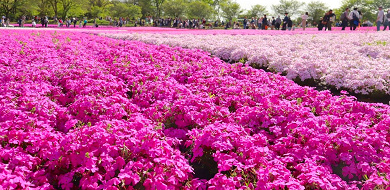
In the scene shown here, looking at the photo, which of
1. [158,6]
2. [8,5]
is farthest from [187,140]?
[158,6]

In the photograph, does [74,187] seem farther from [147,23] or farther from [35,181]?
[147,23]

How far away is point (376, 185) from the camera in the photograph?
3268 millimetres

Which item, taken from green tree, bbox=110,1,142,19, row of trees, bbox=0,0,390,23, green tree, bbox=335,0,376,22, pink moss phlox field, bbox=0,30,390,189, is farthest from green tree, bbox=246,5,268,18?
pink moss phlox field, bbox=0,30,390,189

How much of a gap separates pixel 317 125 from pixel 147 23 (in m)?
59.6

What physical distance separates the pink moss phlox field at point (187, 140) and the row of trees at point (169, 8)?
59.1 m

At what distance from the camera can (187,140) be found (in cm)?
445

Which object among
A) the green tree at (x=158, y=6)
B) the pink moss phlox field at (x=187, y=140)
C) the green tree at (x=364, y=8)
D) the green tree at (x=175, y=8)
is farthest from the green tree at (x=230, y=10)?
the pink moss phlox field at (x=187, y=140)

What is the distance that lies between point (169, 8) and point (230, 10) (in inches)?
731

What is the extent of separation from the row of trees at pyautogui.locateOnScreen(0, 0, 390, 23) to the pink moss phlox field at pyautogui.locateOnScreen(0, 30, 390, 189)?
59.1 metres

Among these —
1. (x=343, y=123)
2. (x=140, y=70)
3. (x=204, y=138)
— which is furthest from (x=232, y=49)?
(x=204, y=138)

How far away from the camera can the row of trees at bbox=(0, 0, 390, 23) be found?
63594mm

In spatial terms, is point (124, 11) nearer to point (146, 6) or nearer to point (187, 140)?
point (146, 6)

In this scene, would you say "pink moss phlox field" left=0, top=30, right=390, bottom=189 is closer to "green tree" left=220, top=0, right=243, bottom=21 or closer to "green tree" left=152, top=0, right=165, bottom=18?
"green tree" left=152, top=0, right=165, bottom=18

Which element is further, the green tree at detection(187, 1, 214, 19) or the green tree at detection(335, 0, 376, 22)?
the green tree at detection(335, 0, 376, 22)
